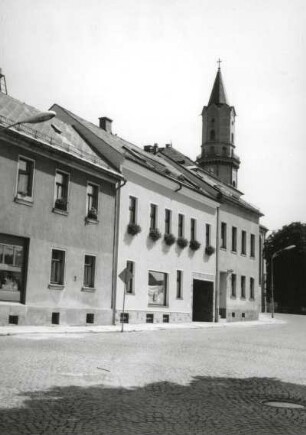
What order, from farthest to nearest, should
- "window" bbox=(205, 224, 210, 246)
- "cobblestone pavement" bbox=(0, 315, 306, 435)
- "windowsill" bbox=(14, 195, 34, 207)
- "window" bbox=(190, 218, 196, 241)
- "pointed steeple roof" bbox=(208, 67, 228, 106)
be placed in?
"pointed steeple roof" bbox=(208, 67, 228, 106), "window" bbox=(205, 224, 210, 246), "window" bbox=(190, 218, 196, 241), "windowsill" bbox=(14, 195, 34, 207), "cobblestone pavement" bbox=(0, 315, 306, 435)

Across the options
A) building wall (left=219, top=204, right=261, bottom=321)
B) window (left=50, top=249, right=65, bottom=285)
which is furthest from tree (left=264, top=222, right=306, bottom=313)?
window (left=50, top=249, right=65, bottom=285)

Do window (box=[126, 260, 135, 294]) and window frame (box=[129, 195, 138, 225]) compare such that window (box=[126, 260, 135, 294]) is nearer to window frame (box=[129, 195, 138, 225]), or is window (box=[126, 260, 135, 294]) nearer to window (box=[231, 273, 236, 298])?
window frame (box=[129, 195, 138, 225])

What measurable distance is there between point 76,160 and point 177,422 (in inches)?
709

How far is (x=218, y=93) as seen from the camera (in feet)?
265

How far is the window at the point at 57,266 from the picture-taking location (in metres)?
23.0

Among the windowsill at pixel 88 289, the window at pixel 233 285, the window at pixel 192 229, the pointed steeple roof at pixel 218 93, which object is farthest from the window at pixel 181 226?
the pointed steeple roof at pixel 218 93

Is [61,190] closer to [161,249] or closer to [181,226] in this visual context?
[161,249]

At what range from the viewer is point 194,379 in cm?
1032

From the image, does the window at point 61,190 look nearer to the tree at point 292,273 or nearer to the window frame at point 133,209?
the window frame at point 133,209

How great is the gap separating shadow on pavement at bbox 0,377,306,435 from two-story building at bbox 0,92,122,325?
12.5 m

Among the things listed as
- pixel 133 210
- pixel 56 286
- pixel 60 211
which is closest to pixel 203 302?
pixel 133 210

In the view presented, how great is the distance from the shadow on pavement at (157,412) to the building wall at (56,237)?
491 inches

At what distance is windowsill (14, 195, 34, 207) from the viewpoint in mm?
20923

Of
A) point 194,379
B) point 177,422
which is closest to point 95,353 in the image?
point 194,379
